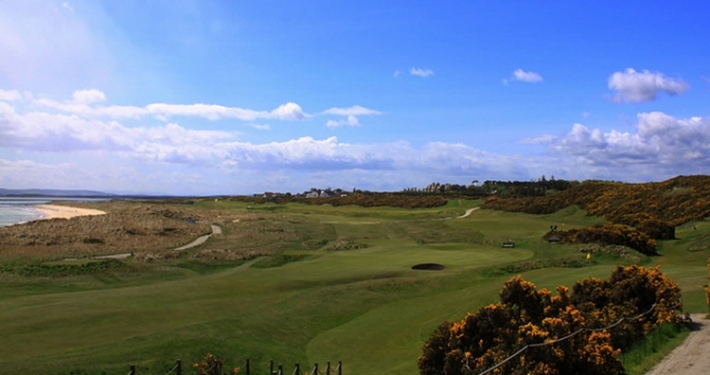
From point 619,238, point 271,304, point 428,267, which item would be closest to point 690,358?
point 271,304

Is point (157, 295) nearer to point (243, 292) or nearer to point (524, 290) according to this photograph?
point (243, 292)

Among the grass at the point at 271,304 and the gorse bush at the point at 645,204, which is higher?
the gorse bush at the point at 645,204

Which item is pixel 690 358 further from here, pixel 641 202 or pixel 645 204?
pixel 641 202

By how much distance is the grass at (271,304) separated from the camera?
68.2 feet

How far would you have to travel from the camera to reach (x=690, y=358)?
13578 millimetres

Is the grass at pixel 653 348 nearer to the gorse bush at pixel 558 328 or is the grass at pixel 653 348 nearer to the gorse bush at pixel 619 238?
the gorse bush at pixel 558 328

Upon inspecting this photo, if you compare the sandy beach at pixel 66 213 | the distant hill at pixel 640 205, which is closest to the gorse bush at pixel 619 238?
the distant hill at pixel 640 205

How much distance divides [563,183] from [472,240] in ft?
373

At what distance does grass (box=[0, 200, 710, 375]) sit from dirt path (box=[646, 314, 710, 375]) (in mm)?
5680

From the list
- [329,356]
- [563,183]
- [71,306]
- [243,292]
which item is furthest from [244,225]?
[563,183]

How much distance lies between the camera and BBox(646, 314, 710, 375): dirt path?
12562mm

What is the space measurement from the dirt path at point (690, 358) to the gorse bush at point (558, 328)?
0.96 meters

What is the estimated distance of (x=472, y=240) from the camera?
66.2 meters

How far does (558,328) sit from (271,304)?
19.7 meters
